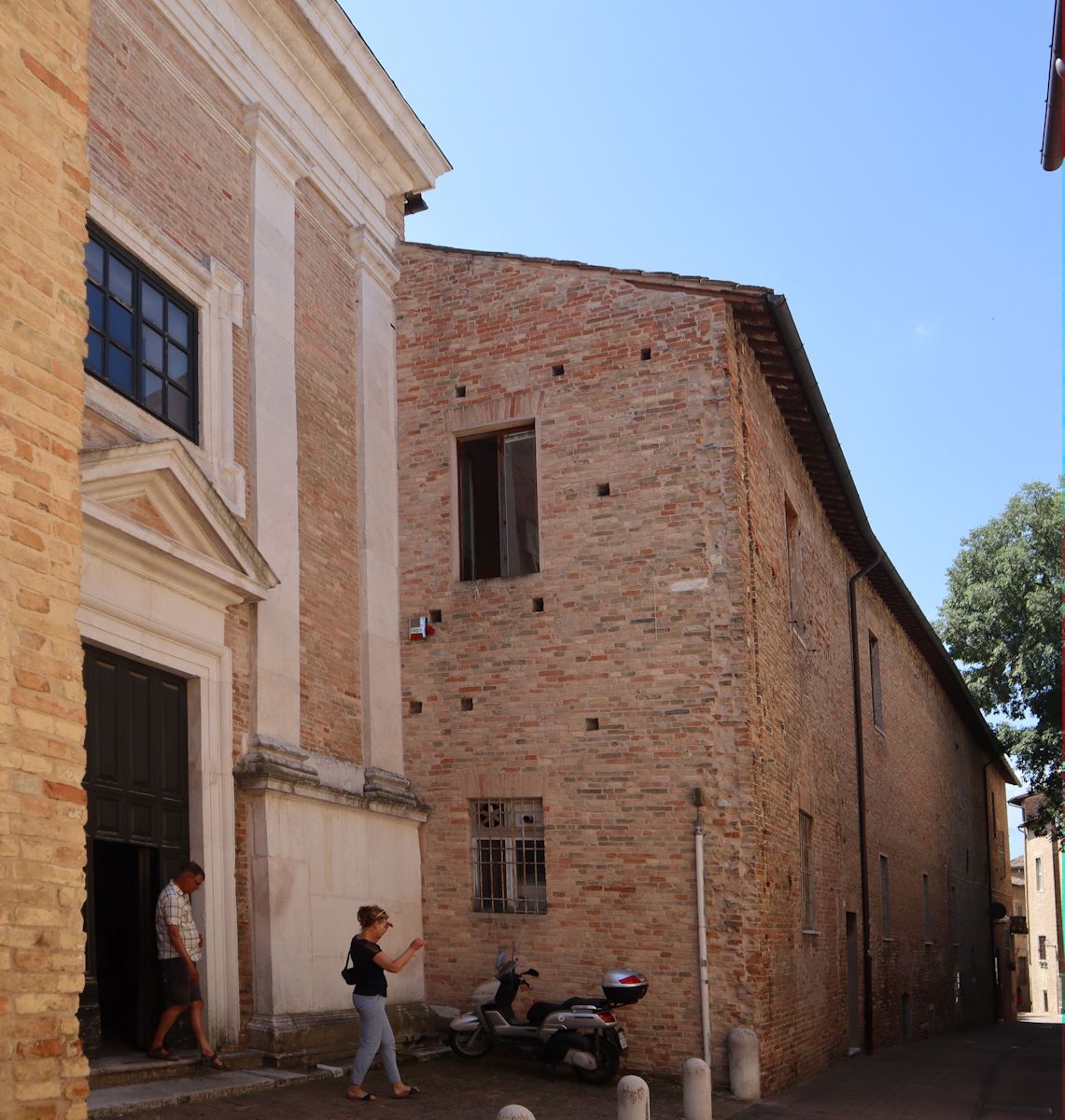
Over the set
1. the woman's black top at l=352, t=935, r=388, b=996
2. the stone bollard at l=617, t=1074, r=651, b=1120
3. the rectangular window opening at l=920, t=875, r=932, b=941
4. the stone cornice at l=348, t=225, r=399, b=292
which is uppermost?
the stone cornice at l=348, t=225, r=399, b=292

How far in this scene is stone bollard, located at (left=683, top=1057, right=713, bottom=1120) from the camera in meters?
10.2

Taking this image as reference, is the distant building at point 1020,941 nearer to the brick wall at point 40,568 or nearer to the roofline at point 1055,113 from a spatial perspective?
the roofline at point 1055,113

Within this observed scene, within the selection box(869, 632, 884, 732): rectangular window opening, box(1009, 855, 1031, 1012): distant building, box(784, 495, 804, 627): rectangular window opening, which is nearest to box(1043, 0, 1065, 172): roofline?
box(784, 495, 804, 627): rectangular window opening

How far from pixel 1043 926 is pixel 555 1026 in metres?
49.0

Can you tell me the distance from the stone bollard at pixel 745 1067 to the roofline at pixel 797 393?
688 centimetres

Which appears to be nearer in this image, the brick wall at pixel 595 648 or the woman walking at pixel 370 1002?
the woman walking at pixel 370 1002

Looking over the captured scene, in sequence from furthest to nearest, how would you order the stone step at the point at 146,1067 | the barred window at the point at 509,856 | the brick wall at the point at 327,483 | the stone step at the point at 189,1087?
the barred window at the point at 509,856 → the brick wall at the point at 327,483 → the stone step at the point at 146,1067 → the stone step at the point at 189,1087

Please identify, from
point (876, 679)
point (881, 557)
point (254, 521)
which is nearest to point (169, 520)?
point (254, 521)

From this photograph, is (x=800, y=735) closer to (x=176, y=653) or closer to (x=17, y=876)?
(x=176, y=653)

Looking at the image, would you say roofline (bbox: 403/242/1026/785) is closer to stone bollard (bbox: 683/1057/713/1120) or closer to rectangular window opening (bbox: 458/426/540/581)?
rectangular window opening (bbox: 458/426/540/581)

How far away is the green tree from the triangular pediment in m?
20.0

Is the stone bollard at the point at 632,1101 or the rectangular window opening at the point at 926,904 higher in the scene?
the stone bollard at the point at 632,1101

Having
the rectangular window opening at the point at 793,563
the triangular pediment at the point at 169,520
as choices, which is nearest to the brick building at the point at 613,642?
the rectangular window opening at the point at 793,563

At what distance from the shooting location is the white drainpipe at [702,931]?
12.5 m
